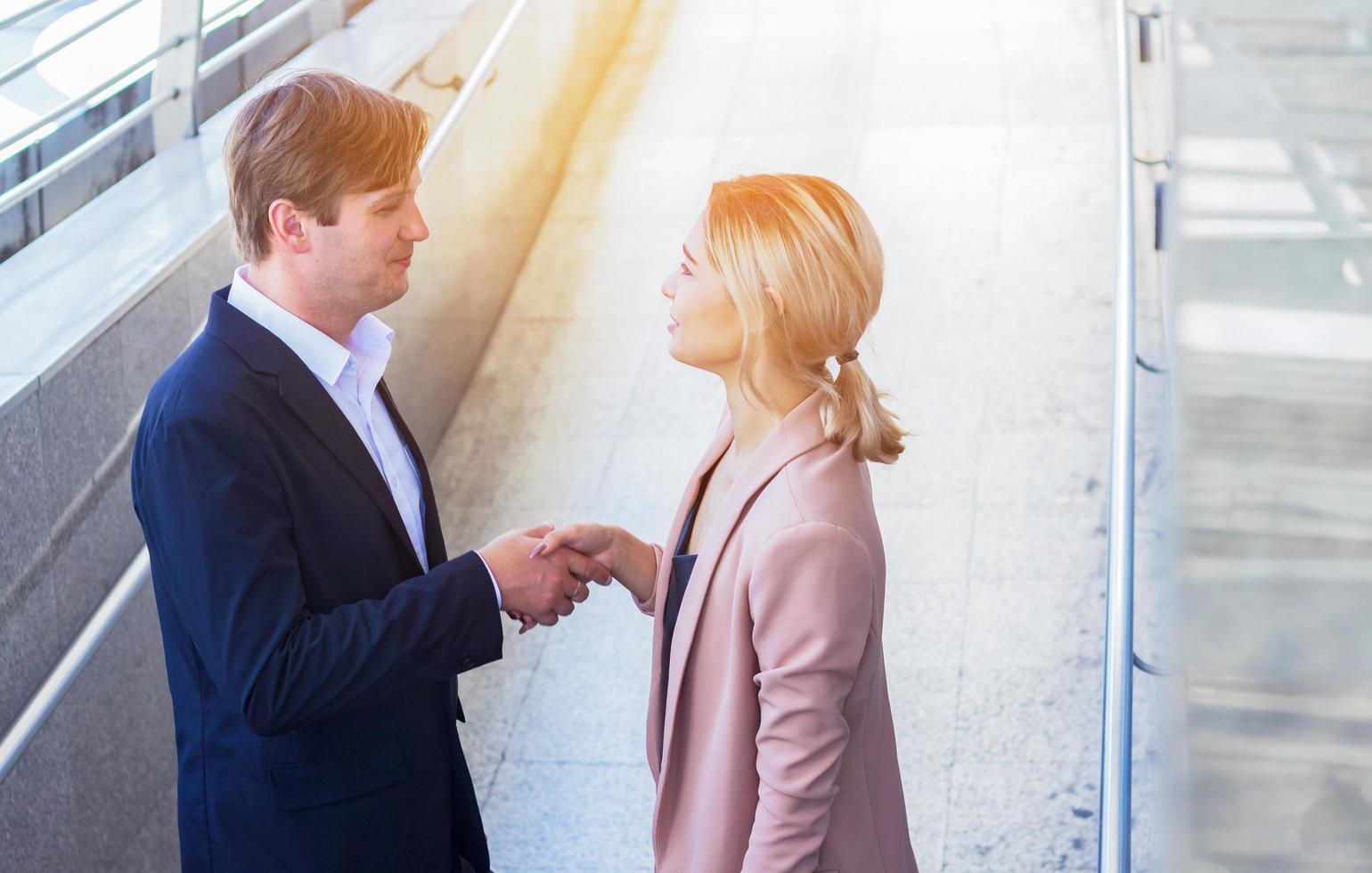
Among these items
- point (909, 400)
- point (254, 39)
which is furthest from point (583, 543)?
point (254, 39)

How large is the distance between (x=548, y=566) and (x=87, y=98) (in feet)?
7.49

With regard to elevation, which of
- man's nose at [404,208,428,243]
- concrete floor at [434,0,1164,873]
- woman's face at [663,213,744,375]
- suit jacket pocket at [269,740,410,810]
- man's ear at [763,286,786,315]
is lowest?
concrete floor at [434,0,1164,873]

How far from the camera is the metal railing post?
417 centimetres

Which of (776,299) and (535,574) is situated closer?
(776,299)

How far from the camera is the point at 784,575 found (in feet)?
5.99

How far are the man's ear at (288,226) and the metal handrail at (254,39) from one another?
8.85 ft

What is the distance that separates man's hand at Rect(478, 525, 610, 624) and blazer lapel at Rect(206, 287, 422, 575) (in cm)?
16

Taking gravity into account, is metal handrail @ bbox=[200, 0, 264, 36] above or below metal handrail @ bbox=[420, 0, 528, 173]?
above

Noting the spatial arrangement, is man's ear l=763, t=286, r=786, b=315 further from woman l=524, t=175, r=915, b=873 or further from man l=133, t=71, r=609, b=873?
man l=133, t=71, r=609, b=873

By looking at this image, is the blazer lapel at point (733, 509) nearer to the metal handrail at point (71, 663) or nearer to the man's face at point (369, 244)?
the man's face at point (369, 244)

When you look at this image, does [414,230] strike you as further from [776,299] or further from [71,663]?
[71,663]

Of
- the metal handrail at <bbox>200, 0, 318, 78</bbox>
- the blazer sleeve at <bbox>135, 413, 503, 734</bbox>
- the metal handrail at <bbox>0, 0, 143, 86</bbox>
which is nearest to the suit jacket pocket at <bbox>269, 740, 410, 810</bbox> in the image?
the blazer sleeve at <bbox>135, 413, 503, 734</bbox>

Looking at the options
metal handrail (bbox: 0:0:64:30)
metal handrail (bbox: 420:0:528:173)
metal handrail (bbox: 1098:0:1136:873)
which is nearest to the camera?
metal handrail (bbox: 1098:0:1136:873)

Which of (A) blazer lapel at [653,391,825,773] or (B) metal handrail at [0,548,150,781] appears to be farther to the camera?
(B) metal handrail at [0,548,150,781]
